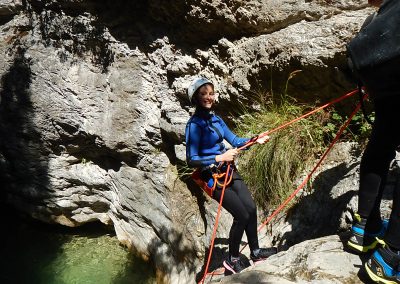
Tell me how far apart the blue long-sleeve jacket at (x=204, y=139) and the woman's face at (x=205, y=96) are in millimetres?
93

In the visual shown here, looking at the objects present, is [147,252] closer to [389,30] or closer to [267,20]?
[267,20]

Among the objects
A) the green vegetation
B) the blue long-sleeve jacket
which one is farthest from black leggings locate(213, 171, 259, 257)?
the green vegetation

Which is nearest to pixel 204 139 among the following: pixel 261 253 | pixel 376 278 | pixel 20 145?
pixel 261 253

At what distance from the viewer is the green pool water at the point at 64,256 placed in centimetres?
632

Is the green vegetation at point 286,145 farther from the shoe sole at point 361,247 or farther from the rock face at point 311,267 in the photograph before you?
the shoe sole at point 361,247

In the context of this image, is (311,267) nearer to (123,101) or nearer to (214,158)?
(214,158)

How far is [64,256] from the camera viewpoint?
6.73 meters

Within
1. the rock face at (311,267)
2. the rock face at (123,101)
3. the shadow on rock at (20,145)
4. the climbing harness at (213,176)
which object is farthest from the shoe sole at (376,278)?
the shadow on rock at (20,145)

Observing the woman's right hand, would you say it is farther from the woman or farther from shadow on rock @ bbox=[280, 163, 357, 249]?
shadow on rock @ bbox=[280, 163, 357, 249]

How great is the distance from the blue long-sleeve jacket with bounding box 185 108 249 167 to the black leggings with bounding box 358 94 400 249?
1.35 m

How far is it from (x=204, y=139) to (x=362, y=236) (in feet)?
5.28

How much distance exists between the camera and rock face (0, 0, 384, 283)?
4840 mm

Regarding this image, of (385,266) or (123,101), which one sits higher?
(123,101)

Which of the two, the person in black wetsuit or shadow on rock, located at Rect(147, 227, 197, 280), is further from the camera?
shadow on rock, located at Rect(147, 227, 197, 280)
